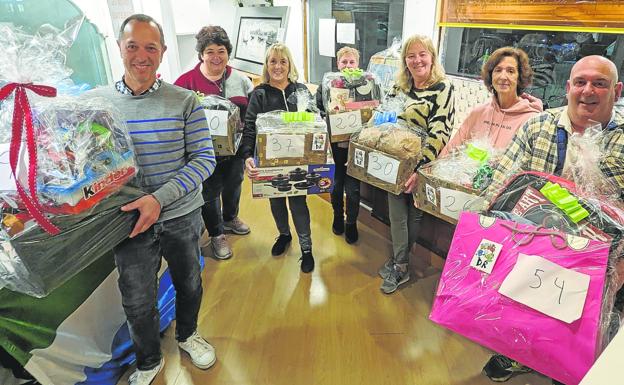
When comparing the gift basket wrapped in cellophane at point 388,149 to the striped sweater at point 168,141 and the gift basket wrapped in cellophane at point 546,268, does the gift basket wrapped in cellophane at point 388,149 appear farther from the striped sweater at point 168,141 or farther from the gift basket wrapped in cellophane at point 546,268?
the striped sweater at point 168,141

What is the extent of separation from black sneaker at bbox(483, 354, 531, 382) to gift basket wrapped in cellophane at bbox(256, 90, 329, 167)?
1.16m

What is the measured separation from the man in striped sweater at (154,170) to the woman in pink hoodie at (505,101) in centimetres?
116

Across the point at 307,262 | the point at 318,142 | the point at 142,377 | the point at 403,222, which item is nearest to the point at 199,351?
the point at 142,377

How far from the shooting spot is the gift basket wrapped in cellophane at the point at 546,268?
970mm

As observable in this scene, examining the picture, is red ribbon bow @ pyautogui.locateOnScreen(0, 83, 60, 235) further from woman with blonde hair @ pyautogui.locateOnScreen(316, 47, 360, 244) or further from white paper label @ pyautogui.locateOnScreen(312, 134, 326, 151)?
woman with blonde hair @ pyautogui.locateOnScreen(316, 47, 360, 244)

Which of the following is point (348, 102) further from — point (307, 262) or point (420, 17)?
point (420, 17)

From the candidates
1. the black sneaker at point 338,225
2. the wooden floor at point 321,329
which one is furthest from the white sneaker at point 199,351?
the black sneaker at point 338,225

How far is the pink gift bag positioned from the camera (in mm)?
962

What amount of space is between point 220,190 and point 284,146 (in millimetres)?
796

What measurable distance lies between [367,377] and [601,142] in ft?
4.17

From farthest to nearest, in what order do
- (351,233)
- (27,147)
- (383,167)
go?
(351,233) < (383,167) < (27,147)

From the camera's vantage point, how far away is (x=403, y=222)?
80.6 inches

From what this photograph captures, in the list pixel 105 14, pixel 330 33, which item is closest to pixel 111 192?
pixel 105 14

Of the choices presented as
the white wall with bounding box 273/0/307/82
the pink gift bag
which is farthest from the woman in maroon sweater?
the white wall with bounding box 273/0/307/82
